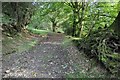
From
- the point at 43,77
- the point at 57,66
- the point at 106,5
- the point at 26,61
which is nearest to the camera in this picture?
the point at 43,77

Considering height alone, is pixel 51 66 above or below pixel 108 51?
below

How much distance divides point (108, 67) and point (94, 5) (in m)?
12.4

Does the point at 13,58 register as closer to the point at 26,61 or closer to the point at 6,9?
the point at 26,61

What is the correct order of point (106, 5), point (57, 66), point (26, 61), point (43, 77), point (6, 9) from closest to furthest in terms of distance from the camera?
point (43, 77), point (57, 66), point (26, 61), point (6, 9), point (106, 5)

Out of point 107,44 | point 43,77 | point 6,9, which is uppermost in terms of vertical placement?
point 6,9

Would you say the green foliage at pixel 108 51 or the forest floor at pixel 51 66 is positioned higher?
the green foliage at pixel 108 51

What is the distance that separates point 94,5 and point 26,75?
13.2 meters

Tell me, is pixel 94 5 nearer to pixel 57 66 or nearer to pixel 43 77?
pixel 57 66

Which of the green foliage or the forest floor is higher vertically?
Answer: the green foliage

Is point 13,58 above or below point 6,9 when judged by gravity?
below

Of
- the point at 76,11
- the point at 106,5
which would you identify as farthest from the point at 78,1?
the point at 106,5

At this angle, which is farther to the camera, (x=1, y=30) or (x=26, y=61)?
(x=1, y=30)

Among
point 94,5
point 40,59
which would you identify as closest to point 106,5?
point 94,5

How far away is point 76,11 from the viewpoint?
17141mm
